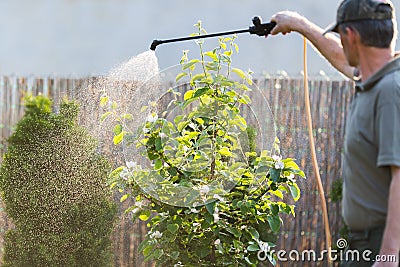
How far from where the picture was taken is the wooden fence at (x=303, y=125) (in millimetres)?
4949

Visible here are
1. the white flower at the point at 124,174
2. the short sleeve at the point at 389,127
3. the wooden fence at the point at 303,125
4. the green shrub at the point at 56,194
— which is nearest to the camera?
the short sleeve at the point at 389,127

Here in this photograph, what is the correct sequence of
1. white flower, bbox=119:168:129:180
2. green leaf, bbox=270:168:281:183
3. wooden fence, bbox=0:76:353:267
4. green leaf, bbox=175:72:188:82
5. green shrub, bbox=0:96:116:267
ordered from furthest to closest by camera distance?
wooden fence, bbox=0:76:353:267 < green shrub, bbox=0:96:116:267 < white flower, bbox=119:168:129:180 < green leaf, bbox=270:168:281:183 < green leaf, bbox=175:72:188:82

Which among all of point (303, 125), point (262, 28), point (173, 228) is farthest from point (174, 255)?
point (303, 125)

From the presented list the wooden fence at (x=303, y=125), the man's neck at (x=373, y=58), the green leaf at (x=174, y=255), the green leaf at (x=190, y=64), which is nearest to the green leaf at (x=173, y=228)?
the green leaf at (x=174, y=255)

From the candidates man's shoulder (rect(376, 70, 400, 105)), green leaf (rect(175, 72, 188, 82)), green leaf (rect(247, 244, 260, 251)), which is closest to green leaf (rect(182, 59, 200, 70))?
green leaf (rect(175, 72, 188, 82))

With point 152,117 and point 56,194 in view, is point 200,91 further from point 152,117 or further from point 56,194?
point 56,194

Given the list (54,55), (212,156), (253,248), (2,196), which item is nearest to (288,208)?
(253,248)

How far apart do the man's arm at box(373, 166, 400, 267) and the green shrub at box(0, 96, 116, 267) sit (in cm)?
268

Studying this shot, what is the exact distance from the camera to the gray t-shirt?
1707 millimetres

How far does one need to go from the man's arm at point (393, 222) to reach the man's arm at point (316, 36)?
74 cm

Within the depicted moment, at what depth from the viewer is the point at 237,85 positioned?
2.99m

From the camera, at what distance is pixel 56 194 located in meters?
4.18

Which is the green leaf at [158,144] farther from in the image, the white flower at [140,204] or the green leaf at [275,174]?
the green leaf at [275,174]

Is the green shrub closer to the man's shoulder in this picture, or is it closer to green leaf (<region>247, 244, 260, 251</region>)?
green leaf (<region>247, 244, 260, 251</region>)
